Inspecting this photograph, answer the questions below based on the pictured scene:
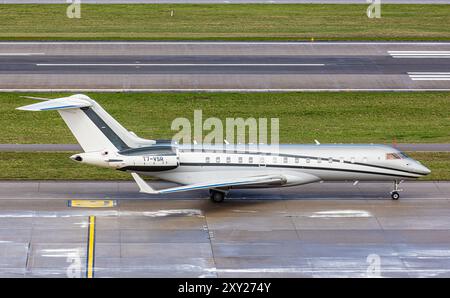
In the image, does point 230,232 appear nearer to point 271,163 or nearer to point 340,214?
point 271,163

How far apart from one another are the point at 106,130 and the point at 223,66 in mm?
28764

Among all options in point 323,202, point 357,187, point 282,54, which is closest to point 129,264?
point 323,202

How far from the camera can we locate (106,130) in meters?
51.8

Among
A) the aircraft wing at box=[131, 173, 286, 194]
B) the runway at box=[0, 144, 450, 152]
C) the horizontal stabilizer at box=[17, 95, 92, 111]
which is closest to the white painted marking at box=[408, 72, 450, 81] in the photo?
the runway at box=[0, 144, 450, 152]

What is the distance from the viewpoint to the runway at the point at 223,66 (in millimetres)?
74938

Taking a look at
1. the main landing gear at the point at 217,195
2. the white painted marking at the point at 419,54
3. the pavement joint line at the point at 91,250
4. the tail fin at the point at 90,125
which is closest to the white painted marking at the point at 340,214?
the main landing gear at the point at 217,195

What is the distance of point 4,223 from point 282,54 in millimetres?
38062

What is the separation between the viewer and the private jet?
51.4 m

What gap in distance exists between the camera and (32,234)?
4816cm

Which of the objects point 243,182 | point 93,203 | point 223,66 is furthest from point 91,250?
point 223,66

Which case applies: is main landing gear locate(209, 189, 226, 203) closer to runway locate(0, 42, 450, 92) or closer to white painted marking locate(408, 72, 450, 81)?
runway locate(0, 42, 450, 92)

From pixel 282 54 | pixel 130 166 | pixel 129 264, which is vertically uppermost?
pixel 282 54

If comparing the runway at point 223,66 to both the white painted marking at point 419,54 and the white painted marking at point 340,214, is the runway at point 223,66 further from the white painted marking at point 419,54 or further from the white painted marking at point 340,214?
the white painted marking at point 340,214

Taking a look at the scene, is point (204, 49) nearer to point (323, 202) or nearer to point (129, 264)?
point (323, 202)
